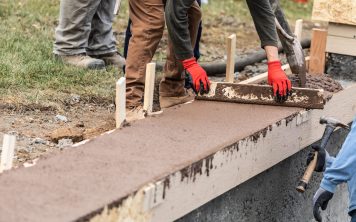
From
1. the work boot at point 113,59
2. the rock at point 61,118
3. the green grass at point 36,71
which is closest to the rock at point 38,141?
the rock at point 61,118

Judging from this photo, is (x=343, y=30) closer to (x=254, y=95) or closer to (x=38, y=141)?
(x=254, y=95)

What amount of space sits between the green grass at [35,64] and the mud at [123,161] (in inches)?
51.8

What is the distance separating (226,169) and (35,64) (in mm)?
2427

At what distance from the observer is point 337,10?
632cm

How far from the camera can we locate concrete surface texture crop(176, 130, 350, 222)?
4.20 m

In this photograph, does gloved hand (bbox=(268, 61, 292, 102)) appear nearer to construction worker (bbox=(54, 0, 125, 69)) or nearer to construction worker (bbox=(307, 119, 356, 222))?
construction worker (bbox=(307, 119, 356, 222))

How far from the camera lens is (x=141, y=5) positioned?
16.1ft

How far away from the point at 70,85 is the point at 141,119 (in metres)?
1.54

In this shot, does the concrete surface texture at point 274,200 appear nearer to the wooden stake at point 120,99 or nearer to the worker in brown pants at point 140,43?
the wooden stake at point 120,99

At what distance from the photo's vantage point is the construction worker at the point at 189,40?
4.43 m

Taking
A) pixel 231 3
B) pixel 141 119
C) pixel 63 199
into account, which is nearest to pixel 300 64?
pixel 141 119

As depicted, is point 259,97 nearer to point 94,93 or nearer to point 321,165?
point 321,165

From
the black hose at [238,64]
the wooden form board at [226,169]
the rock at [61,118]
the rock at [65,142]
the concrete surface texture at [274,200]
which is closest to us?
the wooden form board at [226,169]

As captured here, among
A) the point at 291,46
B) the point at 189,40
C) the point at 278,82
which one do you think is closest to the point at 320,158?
the point at 278,82
